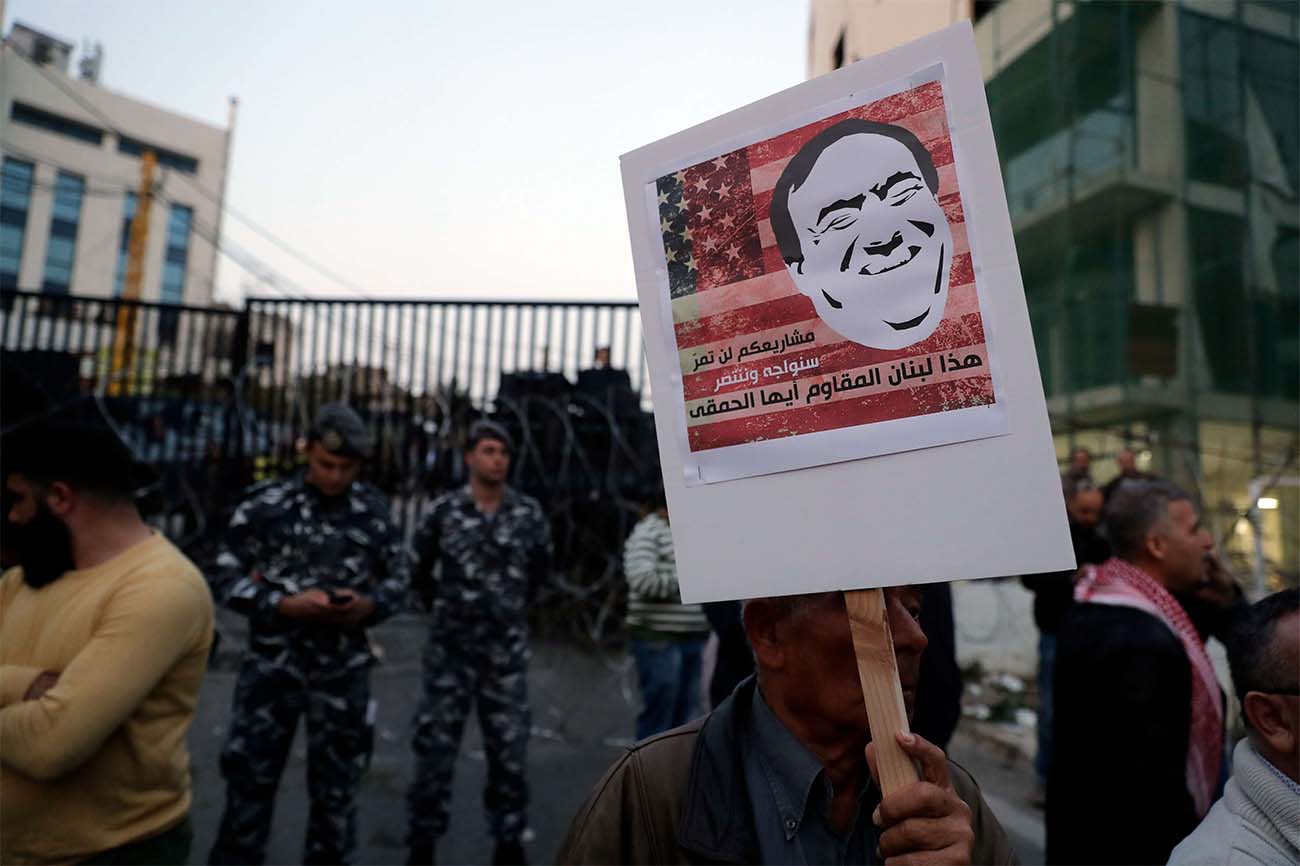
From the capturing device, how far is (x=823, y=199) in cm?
110

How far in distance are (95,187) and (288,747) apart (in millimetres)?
61300

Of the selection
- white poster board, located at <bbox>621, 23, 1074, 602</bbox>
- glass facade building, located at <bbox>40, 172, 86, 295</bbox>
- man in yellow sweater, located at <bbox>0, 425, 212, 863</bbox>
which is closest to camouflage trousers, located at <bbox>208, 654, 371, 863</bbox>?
man in yellow sweater, located at <bbox>0, 425, 212, 863</bbox>

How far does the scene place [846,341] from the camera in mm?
1084

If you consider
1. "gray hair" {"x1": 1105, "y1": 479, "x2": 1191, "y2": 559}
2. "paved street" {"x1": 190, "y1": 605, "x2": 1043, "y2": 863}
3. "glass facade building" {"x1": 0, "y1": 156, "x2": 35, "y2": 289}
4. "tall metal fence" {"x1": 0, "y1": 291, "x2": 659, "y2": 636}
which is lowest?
"paved street" {"x1": 190, "y1": 605, "x2": 1043, "y2": 863}

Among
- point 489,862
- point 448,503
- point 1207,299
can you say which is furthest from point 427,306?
point 1207,299

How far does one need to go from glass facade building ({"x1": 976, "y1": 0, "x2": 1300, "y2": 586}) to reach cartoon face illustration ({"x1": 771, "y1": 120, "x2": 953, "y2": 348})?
669 cm

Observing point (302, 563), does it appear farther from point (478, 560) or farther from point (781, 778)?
A: point (781, 778)

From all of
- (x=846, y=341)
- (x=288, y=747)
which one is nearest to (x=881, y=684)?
(x=846, y=341)

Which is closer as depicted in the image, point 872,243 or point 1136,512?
point 872,243

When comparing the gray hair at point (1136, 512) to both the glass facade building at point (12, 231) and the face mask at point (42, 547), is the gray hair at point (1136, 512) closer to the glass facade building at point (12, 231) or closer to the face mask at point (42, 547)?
the face mask at point (42, 547)

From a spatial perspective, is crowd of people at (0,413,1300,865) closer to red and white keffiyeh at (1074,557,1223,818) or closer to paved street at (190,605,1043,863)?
red and white keffiyeh at (1074,557,1223,818)

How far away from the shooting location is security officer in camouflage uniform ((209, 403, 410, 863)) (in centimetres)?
308

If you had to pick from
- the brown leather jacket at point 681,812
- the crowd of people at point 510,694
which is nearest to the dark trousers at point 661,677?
the crowd of people at point 510,694

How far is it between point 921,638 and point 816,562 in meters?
0.25
